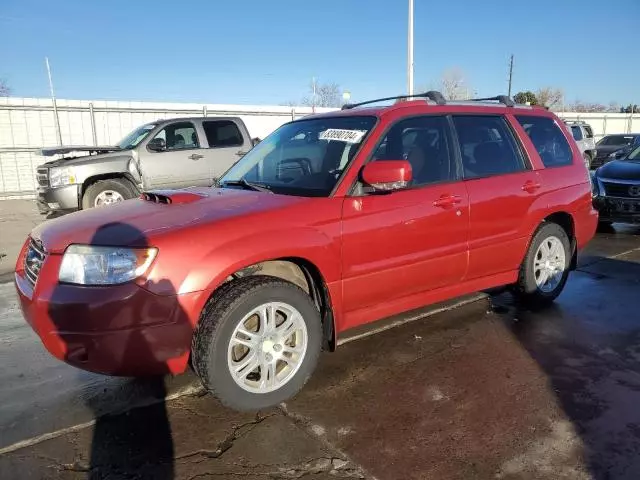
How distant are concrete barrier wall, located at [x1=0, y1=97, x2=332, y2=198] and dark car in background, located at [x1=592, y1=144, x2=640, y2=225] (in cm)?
1192

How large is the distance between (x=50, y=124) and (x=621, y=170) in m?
14.8

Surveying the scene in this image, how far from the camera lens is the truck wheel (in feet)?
9.24

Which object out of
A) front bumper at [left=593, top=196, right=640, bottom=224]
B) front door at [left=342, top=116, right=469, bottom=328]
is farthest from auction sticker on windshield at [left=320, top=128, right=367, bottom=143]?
front bumper at [left=593, top=196, right=640, bottom=224]

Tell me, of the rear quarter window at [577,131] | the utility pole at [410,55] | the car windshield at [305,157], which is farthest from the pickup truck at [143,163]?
the rear quarter window at [577,131]

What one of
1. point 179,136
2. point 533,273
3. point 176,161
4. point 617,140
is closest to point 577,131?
point 617,140

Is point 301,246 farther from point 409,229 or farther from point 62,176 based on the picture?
point 62,176

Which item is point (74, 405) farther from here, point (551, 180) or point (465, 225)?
point (551, 180)

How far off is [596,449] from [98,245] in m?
2.75

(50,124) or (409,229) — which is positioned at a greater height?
(50,124)

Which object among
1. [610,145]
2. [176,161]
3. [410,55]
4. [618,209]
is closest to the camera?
[618,209]

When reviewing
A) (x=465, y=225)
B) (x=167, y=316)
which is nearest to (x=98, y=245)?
(x=167, y=316)

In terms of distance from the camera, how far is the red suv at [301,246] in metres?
2.70

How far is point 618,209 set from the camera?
26.4 ft

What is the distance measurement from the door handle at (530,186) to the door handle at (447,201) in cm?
82
